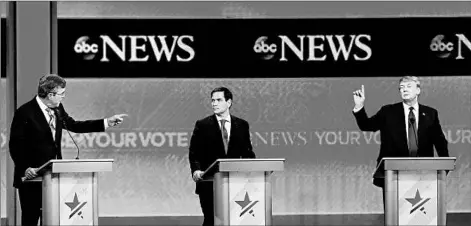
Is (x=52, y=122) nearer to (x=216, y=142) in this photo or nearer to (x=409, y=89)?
(x=216, y=142)

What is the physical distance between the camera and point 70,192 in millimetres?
7137

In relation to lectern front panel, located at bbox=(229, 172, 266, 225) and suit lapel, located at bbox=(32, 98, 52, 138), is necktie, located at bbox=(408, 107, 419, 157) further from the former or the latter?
suit lapel, located at bbox=(32, 98, 52, 138)

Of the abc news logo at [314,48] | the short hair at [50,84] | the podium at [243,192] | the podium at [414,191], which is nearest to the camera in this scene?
the podium at [414,191]

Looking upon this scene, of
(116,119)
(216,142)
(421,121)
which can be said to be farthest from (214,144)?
(421,121)

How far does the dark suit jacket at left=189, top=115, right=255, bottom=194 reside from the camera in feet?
27.9

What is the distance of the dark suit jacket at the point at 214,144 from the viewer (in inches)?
335

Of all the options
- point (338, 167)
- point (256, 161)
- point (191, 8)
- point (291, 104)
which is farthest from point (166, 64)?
point (256, 161)

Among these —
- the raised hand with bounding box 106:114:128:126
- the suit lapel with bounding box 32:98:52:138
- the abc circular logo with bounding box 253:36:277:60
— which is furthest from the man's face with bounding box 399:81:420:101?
the suit lapel with bounding box 32:98:52:138

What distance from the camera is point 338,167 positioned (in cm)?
1005

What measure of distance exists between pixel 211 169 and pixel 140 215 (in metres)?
2.53

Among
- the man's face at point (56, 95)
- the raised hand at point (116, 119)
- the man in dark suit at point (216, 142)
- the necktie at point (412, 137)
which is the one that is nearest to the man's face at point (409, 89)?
the necktie at point (412, 137)

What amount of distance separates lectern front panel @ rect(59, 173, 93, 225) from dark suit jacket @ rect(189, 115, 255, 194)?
1.49 meters

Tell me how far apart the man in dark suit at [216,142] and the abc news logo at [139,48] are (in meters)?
1.52

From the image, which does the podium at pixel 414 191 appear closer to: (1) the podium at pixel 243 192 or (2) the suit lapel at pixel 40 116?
(1) the podium at pixel 243 192
